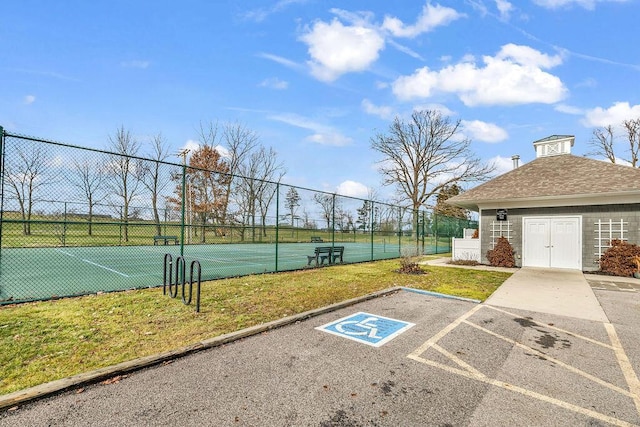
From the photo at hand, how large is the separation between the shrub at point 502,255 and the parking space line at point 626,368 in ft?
31.3

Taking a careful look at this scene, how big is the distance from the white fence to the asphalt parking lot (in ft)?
34.1

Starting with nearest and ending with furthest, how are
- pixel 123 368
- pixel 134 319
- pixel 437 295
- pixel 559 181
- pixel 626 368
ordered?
pixel 123 368, pixel 626 368, pixel 134 319, pixel 437 295, pixel 559 181

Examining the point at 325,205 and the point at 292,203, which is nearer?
the point at 325,205

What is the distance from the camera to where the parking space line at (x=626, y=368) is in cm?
322

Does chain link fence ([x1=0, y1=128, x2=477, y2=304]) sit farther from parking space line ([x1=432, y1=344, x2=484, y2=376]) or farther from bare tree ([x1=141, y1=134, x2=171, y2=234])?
parking space line ([x1=432, y1=344, x2=484, y2=376])

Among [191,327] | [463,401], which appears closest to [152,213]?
[191,327]

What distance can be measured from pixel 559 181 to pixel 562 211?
64.3 inches

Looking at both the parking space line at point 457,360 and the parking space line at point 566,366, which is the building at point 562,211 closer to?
the parking space line at point 566,366

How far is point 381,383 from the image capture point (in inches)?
131

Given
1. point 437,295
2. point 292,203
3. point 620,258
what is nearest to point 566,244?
point 620,258

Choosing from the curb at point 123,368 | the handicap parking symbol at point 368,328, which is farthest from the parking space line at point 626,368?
the curb at point 123,368

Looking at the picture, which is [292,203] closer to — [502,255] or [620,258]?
[502,255]

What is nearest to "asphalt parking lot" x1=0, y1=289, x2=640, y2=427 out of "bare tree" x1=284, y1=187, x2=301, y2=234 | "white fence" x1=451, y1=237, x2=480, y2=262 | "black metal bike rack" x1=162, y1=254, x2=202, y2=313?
"black metal bike rack" x1=162, y1=254, x2=202, y2=313

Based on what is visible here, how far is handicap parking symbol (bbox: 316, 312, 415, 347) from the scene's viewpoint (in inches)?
185
